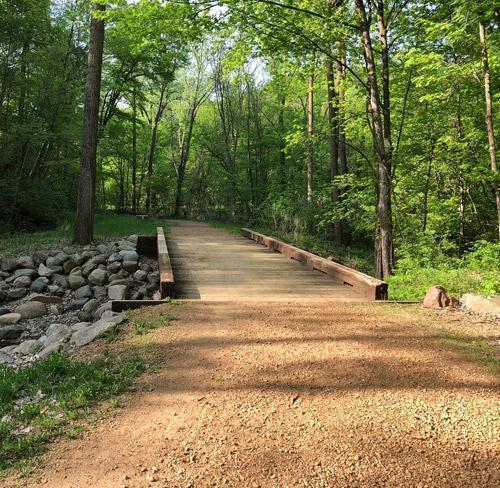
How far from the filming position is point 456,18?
276 inches

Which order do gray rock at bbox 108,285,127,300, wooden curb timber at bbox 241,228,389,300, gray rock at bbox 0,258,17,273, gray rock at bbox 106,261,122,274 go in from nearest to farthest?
wooden curb timber at bbox 241,228,389,300 < gray rock at bbox 108,285,127,300 < gray rock at bbox 106,261,122,274 < gray rock at bbox 0,258,17,273

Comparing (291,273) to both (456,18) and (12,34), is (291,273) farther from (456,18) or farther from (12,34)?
(12,34)

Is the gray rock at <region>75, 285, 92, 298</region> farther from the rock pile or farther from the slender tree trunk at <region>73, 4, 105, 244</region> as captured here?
the slender tree trunk at <region>73, 4, 105, 244</region>

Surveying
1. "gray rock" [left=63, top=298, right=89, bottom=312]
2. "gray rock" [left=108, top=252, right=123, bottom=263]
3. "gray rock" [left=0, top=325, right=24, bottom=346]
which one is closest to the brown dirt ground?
"gray rock" [left=0, top=325, right=24, bottom=346]

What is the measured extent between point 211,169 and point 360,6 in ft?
83.6

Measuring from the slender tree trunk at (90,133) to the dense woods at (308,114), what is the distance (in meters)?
0.04

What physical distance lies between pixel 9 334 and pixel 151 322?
10.0 feet

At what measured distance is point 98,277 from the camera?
898 cm

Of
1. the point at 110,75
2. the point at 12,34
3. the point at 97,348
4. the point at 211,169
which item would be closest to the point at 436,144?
the point at 97,348

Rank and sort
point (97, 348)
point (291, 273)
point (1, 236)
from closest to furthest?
point (97, 348) < point (291, 273) < point (1, 236)

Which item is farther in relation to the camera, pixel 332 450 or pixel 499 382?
pixel 499 382

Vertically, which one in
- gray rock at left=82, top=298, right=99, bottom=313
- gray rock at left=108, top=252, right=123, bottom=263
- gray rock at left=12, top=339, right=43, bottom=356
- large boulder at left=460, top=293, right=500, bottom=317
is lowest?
gray rock at left=12, top=339, right=43, bottom=356

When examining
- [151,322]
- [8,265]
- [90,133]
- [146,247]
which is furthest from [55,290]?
[151,322]

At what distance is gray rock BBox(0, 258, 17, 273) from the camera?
9.92 metres
